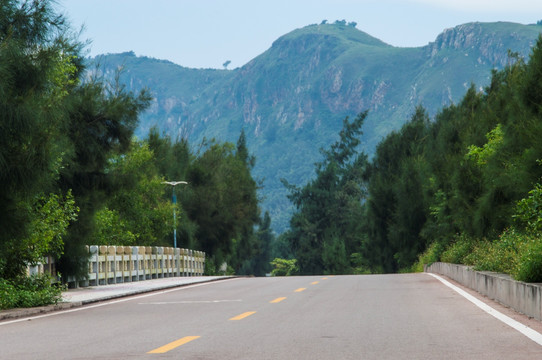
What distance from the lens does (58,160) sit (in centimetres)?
1858

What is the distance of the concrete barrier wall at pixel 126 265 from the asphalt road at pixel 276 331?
23.7 ft

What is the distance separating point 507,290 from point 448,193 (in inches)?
1031

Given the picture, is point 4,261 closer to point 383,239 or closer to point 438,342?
point 438,342

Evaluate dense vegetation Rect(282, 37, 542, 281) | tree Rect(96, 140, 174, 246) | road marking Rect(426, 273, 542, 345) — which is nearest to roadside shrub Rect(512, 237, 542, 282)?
dense vegetation Rect(282, 37, 542, 281)

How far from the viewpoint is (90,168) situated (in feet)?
93.3

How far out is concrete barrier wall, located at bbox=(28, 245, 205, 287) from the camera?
91.1 ft

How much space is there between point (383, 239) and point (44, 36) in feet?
176

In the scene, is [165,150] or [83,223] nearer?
[83,223]

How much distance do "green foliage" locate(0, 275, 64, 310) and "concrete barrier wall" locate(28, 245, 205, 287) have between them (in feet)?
6.29

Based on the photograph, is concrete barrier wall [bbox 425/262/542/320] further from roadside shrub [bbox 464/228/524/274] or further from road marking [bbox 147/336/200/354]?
road marking [bbox 147/336/200/354]

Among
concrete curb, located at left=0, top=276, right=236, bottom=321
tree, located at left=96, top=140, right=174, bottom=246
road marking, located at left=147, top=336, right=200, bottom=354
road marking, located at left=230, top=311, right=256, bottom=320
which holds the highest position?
tree, located at left=96, top=140, right=174, bottom=246

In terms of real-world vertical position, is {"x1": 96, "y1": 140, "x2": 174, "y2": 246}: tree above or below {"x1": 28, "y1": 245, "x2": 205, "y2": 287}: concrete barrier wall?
above

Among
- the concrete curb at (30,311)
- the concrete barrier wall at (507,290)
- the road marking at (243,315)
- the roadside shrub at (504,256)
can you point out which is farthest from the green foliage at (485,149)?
the road marking at (243,315)

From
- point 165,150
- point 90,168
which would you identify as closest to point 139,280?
point 90,168
